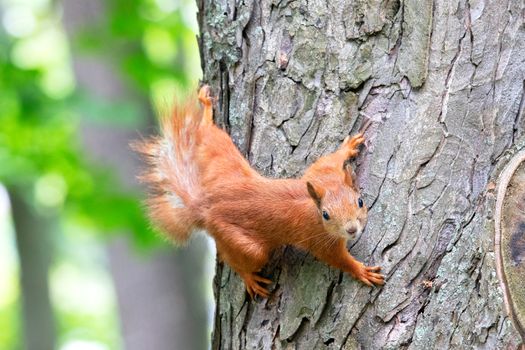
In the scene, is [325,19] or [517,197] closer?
[517,197]

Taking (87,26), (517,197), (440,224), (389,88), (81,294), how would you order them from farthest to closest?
(81,294) → (87,26) → (389,88) → (440,224) → (517,197)

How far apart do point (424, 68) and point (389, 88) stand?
0.41ft

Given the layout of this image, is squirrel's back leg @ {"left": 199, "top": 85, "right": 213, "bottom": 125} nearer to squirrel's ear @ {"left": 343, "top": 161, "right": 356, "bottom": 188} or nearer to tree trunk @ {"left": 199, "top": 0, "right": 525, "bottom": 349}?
tree trunk @ {"left": 199, "top": 0, "right": 525, "bottom": 349}

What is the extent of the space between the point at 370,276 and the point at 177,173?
0.91m

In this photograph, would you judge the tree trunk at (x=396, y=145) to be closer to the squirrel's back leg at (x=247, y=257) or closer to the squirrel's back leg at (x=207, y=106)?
the squirrel's back leg at (x=247, y=257)

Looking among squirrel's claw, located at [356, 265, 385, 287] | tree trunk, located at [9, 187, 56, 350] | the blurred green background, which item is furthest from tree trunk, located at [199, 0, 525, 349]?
tree trunk, located at [9, 187, 56, 350]

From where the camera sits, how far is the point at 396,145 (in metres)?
2.40

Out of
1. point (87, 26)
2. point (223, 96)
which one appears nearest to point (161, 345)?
point (87, 26)

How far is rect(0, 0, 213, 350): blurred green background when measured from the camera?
5.55 meters

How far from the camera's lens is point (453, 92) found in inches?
93.4

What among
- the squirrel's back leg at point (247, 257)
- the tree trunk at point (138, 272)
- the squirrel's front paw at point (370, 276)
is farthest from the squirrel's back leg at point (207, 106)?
the tree trunk at point (138, 272)

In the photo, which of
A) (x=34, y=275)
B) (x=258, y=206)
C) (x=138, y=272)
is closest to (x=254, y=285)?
(x=258, y=206)

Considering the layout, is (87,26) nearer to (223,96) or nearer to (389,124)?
(223,96)

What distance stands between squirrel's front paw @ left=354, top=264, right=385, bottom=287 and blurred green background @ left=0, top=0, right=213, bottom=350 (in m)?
2.29
